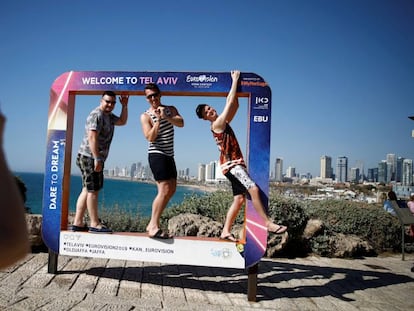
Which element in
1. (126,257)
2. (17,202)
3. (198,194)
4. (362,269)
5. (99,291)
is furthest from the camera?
(198,194)

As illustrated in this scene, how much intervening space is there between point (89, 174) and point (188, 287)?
87.3 inches

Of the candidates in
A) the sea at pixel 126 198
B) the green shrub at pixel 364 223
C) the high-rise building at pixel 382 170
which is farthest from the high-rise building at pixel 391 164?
the green shrub at pixel 364 223

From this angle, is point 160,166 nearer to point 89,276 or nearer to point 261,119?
point 261,119

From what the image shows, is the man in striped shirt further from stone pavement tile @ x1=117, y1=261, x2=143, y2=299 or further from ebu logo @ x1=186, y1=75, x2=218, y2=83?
stone pavement tile @ x1=117, y1=261, x2=143, y2=299

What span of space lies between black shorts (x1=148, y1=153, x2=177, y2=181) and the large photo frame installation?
87cm

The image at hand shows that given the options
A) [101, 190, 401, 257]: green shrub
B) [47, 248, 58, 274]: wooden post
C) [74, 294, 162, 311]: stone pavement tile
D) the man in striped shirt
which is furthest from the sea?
[74, 294, 162, 311]: stone pavement tile

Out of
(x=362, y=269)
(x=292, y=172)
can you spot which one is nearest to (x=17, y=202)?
(x=362, y=269)

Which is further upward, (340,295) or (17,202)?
(17,202)

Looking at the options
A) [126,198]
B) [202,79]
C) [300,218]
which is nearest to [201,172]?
[300,218]

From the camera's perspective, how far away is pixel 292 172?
185 feet

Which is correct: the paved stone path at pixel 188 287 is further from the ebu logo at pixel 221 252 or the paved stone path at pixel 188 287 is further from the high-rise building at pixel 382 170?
the high-rise building at pixel 382 170

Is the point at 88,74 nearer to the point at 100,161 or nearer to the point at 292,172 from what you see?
the point at 100,161

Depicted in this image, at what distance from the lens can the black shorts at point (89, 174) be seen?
5.70 m

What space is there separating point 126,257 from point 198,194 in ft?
14.6
